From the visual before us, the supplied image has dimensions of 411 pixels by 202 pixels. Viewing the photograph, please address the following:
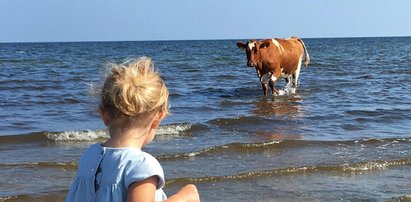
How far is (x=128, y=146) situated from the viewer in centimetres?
255

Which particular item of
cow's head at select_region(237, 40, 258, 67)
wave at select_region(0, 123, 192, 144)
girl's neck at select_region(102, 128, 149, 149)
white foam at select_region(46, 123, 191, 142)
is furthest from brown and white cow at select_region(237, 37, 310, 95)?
girl's neck at select_region(102, 128, 149, 149)

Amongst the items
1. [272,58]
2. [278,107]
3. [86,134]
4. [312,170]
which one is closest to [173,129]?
[86,134]

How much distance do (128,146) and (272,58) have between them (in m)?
12.0

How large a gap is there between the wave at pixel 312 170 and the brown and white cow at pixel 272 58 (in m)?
7.18

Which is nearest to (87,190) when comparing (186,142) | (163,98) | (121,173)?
(121,173)

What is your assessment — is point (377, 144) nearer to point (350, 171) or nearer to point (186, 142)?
point (350, 171)

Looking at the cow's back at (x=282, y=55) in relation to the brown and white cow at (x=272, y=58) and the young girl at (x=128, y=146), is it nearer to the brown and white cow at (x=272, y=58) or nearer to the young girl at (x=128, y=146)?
the brown and white cow at (x=272, y=58)

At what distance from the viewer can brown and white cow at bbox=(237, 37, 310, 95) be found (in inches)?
550

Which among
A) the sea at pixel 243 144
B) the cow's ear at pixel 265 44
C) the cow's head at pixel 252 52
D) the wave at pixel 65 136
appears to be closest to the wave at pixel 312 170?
the sea at pixel 243 144

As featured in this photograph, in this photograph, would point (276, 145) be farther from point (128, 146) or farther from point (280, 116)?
point (128, 146)

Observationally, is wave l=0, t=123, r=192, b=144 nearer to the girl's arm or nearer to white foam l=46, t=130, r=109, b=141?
white foam l=46, t=130, r=109, b=141

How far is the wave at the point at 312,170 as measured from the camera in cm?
605

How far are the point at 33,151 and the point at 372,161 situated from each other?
3.86 m

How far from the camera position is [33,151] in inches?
299
